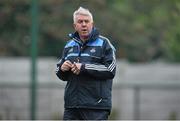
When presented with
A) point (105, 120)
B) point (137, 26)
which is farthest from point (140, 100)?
point (105, 120)

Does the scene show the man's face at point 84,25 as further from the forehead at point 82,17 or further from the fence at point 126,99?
the fence at point 126,99

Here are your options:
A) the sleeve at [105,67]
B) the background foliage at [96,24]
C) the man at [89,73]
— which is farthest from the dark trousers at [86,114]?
the background foliage at [96,24]

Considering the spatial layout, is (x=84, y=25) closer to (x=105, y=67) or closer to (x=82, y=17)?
(x=82, y=17)

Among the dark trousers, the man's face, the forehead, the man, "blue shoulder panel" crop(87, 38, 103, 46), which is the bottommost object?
the dark trousers

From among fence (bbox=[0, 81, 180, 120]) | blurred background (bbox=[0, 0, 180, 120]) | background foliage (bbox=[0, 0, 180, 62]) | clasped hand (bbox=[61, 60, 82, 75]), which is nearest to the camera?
clasped hand (bbox=[61, 60, 82, 75])

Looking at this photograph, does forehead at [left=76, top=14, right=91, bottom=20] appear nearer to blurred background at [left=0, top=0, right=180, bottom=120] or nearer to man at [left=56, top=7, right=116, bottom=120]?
man at [left=56, top=7, right=116, bottom=120]

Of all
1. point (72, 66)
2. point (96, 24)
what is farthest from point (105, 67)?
point (96, 24)

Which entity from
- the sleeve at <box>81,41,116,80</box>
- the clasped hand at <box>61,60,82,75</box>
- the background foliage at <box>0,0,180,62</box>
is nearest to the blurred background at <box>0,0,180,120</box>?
the background foliage at <box>0,0,180,62</box>

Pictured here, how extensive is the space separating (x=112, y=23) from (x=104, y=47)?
72.0ft

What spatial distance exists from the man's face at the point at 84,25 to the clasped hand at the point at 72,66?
307 mm

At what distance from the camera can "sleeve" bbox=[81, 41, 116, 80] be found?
7.26 metres

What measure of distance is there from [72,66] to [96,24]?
18.9m

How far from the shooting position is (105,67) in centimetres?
733

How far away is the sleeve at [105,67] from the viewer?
23.8 ft
